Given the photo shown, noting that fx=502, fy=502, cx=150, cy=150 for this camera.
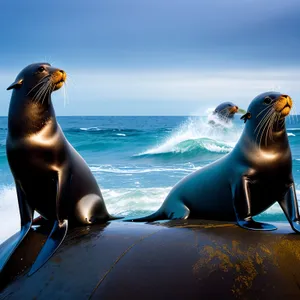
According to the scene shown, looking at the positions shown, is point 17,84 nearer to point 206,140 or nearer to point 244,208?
point 244,208

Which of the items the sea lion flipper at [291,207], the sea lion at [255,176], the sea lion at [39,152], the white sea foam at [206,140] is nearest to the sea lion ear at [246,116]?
the sea lion at [255,176]

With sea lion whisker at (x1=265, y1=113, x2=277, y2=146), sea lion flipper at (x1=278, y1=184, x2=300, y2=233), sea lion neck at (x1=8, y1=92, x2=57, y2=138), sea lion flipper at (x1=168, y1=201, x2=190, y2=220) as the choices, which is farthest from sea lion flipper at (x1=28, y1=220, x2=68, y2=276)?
sea lion whisker at (x1=265, y1=113, x2=277, y2=146)

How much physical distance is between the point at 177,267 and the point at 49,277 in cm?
90

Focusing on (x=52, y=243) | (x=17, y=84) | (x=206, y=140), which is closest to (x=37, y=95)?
(x=17, y=84)

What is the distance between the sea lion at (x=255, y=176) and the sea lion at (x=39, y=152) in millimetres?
981

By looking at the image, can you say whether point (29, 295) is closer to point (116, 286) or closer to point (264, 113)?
point (116, 286)

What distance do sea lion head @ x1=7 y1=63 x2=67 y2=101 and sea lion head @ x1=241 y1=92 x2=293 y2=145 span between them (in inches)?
70.4

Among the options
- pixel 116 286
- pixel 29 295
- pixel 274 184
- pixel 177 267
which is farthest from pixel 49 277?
pixel 274 184

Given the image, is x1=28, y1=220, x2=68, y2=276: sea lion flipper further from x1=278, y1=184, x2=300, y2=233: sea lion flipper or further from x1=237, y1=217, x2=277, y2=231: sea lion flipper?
x1=278, y1=184, x2=300, y2=233: sea lion flipper

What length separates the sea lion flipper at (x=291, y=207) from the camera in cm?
424

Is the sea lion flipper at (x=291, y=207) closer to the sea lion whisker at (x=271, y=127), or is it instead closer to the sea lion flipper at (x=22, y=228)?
the sea lion whisker at (x=271, y=127)

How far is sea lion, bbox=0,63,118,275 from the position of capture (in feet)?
14.2

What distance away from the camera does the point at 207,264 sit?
342 centimetres

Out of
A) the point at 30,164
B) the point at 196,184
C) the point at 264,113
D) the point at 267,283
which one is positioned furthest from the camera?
the point at 196,184
